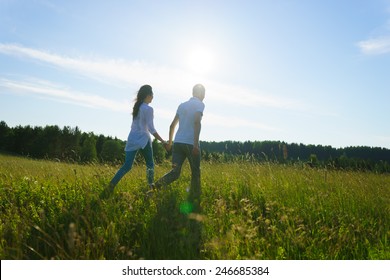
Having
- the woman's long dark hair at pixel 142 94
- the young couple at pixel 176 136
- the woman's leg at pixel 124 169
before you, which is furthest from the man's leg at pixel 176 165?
the woman's long dark hair at pixel 142 94

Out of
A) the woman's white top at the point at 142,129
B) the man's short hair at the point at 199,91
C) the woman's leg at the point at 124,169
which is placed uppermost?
the man's short hair at the point at 199,91

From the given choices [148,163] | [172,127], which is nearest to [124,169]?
[148,163]

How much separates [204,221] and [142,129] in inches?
112

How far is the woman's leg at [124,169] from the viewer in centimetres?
628

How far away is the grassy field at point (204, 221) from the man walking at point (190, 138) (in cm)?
30

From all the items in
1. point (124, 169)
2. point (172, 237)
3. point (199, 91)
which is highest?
point (199, 91)

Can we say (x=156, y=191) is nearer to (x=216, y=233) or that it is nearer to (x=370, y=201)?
(x=216, y=233)

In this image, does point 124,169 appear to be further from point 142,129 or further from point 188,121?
point 188,121

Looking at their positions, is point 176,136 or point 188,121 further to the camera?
point 176,136

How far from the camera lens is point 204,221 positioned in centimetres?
439

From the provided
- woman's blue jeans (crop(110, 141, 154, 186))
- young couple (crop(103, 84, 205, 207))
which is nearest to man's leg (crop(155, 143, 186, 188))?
young couple (crop(103, 84, 205, 207))

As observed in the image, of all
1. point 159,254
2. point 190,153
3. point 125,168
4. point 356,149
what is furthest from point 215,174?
point 356,149

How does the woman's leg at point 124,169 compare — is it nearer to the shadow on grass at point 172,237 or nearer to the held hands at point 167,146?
the held hands at point 167,146

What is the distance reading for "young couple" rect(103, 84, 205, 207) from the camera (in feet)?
20.6
